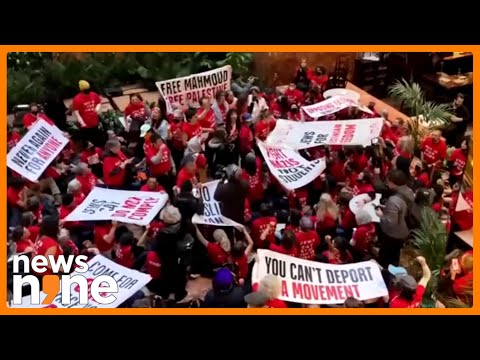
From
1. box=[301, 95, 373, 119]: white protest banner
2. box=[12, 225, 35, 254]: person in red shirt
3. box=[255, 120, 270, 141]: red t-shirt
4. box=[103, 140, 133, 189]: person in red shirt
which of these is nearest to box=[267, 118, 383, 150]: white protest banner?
box=[255, 120, 270, 141]: red t-shirt

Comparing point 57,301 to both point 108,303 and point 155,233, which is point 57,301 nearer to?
point 108,303

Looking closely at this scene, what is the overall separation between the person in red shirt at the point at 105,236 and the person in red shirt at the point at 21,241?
0.75 m

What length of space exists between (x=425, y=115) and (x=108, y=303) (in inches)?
265

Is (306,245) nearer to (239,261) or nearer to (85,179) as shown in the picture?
(239,261)

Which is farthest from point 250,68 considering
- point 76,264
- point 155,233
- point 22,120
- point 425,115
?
point 76,264

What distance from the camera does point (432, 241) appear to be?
7.94 meters

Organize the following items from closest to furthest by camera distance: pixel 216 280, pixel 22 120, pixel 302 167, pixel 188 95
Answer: pixel 216 280, pixel 302 167, pixel 22 120, pixel 188 95

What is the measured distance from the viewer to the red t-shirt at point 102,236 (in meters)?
7.71

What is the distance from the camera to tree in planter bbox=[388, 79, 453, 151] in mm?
10984

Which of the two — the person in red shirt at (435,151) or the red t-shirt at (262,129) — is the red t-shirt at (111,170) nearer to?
the red t-shirt at (262,129)

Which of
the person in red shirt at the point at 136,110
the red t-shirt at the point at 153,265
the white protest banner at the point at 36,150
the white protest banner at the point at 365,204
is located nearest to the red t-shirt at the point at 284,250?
the white protest banner at the point at 365,204

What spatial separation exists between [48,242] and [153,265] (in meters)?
1.10

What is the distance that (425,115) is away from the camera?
11.3 metres

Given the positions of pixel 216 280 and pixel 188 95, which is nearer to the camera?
pixel 216 280
